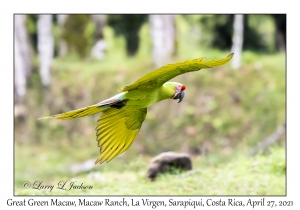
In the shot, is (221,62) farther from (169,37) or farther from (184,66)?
(169,37)

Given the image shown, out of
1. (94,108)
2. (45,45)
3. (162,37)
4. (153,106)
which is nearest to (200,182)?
(94,108)

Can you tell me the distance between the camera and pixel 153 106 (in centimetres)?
919

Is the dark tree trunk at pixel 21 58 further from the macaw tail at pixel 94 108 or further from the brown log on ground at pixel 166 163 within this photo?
the macaw tail at pixel 94 108

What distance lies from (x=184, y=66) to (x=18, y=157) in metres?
6.66

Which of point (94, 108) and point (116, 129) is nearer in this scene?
point (94, 108)

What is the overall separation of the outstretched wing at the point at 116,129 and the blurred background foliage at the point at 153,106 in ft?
12.4

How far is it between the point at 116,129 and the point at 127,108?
0.77ft

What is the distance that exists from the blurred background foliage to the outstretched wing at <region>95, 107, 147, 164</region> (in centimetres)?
378

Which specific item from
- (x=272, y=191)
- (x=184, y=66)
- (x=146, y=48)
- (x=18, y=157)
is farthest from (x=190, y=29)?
(x=184, y=66)

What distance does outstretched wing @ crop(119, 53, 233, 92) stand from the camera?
112 inches

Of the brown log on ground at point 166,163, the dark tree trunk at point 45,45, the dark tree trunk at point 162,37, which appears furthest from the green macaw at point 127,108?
the dark tree trunk at point 45,45

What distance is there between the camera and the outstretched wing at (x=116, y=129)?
12.6 feet

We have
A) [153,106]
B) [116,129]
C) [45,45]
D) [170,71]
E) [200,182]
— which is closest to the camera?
[170,71]

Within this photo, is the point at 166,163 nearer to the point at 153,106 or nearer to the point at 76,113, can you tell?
the point at 76,113
